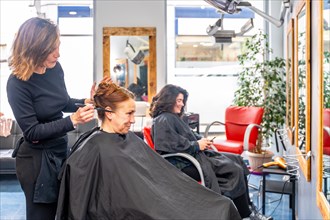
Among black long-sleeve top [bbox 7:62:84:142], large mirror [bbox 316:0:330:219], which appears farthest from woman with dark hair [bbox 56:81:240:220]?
large mirror [bbox 316:0:330:219]

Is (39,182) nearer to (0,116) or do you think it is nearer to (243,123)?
(0,116)

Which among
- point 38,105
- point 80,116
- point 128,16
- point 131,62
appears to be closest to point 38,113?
point 38,105

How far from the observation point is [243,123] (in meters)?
4.87

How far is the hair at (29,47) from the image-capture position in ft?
5.46

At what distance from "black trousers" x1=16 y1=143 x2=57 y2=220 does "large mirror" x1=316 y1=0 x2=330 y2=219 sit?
115 centimetres

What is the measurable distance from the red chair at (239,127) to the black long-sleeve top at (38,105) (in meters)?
2.88

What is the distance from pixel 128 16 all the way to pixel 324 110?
4.21 metres

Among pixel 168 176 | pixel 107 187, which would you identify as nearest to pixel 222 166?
pixel 168 176

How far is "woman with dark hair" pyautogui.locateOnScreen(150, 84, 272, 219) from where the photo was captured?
3.19 metres

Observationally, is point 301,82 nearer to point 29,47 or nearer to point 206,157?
point 206,157

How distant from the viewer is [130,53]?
5.70 metres

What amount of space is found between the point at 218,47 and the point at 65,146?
14.1 ft

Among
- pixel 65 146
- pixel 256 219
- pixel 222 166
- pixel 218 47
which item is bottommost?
pixel 256 219

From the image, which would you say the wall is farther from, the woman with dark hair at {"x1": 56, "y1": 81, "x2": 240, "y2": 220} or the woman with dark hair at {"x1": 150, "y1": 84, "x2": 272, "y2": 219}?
the woman with dark hair at {"x1": 56, "y1": 81, "x2": 240, "y2": 220}
